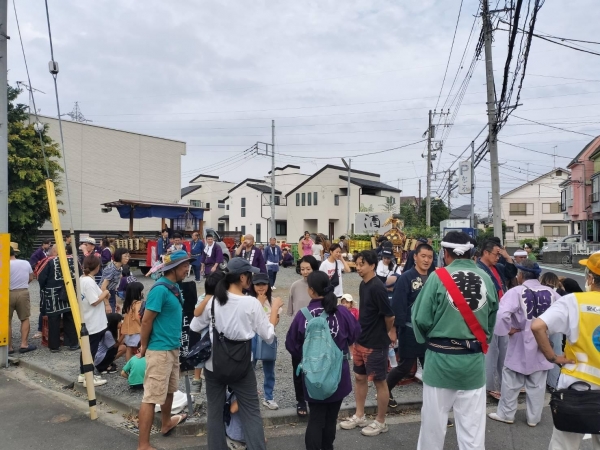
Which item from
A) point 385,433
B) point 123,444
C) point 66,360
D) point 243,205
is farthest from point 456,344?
point 243,205

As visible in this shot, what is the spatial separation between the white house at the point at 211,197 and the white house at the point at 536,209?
1333 inches

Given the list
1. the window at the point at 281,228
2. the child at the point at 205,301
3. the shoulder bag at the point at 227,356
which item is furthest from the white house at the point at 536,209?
the shoulder bag at the point at 227,356

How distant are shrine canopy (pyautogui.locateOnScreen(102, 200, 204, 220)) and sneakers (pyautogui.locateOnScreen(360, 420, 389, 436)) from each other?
14926 mm

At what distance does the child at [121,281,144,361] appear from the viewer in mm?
5949

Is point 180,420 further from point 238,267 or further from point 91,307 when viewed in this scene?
point 91,307

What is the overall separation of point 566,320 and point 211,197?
175ft

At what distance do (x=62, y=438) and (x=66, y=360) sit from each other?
278cm

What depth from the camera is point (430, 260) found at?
16.5 feet

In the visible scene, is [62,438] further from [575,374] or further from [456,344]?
[575,374]

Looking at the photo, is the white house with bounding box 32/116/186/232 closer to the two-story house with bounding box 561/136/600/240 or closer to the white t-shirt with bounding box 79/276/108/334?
the white t-shirt with bounding box 79/276/108/334

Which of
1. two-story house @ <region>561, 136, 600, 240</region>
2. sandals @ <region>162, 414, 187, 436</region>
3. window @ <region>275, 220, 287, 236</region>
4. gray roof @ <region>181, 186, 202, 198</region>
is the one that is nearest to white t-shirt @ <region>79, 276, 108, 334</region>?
sandals @ <region>162, 414, 187, 436</region>

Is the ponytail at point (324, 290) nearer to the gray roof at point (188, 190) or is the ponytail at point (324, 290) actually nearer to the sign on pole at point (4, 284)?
the sign on pole at point (4, 284)

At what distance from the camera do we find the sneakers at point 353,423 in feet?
15.1

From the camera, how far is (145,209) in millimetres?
18344
